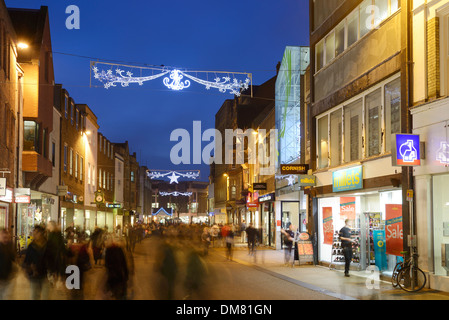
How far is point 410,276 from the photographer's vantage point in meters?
15.5

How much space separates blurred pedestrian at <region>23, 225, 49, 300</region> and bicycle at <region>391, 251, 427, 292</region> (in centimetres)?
928

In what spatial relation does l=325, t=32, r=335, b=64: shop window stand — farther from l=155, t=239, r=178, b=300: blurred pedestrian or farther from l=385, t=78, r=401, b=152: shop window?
l=155, t=239, r=178, b=300: blurred pedestrian

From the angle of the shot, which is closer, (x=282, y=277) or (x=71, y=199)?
(x=282, y=277)

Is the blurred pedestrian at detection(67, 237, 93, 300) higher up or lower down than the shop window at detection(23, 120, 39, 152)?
lower down

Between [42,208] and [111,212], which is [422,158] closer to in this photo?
[42,208]

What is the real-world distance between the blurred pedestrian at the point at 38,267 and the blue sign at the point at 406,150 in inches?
365

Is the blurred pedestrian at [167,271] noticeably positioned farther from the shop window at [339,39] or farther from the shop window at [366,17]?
the shop window at [339,39]

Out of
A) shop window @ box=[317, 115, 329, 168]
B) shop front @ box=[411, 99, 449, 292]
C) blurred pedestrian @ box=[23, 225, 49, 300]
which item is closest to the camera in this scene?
blurred pedestrian @ box=[23, 225, 49, 300]

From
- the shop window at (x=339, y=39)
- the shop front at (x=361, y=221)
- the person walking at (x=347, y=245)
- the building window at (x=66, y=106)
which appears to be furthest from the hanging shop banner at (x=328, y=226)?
the building window at (x=66, y=106)

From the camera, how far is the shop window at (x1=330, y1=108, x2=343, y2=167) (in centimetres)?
2219

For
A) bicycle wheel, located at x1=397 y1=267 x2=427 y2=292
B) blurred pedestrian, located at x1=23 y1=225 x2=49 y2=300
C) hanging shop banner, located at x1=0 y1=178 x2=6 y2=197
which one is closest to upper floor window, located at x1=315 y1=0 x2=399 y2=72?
bicycle wheel, located at x1=397 y1=267 x2=427 y2=292

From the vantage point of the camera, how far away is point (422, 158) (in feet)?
51.3
